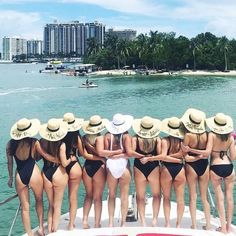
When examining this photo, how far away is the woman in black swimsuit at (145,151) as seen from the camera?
716 centimetres

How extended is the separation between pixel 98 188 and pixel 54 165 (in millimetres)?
783

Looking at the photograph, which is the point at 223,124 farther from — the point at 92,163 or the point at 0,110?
the point at 0,110

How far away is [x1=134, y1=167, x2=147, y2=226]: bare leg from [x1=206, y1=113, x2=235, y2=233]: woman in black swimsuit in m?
1.06

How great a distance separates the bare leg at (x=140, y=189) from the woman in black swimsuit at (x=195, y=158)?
685 mm

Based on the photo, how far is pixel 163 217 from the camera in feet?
26.4

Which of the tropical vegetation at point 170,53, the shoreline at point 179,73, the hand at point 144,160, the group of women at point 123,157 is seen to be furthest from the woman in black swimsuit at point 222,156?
the tropical vegetation at point 170,53

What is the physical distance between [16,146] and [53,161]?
23.0 inches

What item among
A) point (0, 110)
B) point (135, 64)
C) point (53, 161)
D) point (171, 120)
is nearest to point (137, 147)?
point (171, 120)

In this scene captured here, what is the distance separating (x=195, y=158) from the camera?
23.6 feet

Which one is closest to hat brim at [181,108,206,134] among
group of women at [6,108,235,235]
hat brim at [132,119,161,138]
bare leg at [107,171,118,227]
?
group of women at [6,108,235,235]

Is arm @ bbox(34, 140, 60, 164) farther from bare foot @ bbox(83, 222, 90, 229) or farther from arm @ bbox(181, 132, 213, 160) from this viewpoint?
arm @ bbox(181, 132, 213, 160)

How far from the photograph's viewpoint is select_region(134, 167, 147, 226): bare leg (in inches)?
289

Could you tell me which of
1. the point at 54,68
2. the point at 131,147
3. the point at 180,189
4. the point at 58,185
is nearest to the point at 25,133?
the point at 58,185

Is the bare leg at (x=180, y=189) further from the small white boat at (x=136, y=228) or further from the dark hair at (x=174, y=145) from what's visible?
the dark hair at (x=174, y=145)
